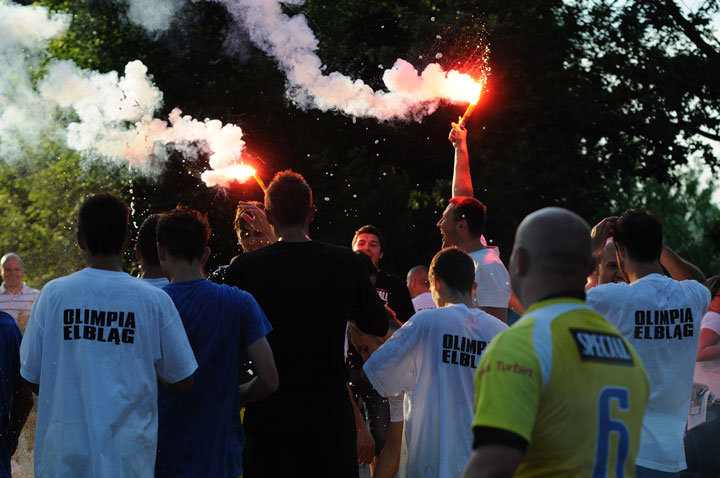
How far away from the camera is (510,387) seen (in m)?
2.21

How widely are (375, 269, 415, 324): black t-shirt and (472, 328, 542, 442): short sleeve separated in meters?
5.10

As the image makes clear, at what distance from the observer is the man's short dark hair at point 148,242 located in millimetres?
4387

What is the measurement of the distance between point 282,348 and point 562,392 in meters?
2.13

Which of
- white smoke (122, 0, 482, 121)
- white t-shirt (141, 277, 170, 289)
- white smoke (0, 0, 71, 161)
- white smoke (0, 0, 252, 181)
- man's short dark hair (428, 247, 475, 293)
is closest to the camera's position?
white t-shirt (141, 277, 170, 289)

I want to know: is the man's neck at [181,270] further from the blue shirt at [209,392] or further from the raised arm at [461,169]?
the raised arm at [461,169]

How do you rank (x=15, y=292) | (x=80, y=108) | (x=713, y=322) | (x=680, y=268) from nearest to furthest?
1. (x=680, y=268)
2. (x=713, y=322)
3. (x=15, y=292)
4. (x=80, y=108)

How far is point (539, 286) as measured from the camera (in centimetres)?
244

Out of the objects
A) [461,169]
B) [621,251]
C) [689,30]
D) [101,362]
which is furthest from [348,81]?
[689,30]

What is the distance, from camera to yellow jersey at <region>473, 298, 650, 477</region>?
2217mm

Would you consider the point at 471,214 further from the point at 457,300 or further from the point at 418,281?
the point at 418,281

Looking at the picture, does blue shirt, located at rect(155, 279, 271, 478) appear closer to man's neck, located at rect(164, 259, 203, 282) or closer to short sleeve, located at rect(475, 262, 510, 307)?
man's neck, located at rect(164, 259, 203, 282)

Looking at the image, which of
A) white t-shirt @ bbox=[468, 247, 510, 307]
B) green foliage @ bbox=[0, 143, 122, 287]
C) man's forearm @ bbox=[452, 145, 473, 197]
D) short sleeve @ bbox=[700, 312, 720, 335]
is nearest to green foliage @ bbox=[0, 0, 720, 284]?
green foliage @ bbox=[0, 143, 122, 287]

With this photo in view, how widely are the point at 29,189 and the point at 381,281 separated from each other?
1289 cm

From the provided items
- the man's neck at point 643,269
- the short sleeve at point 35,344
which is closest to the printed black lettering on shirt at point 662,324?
the man's neck at point 643,269
